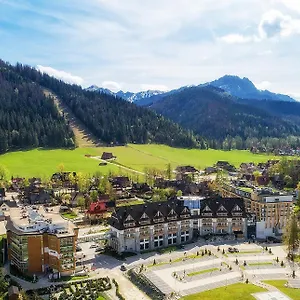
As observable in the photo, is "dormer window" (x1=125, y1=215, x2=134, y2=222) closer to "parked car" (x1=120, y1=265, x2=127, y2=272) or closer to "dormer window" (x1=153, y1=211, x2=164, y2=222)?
"dormer window" (x1=153, y1=211, x2=164, y2=222)

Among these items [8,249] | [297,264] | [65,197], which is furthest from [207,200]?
[65,197]

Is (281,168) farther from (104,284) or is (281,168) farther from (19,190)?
(104,284)

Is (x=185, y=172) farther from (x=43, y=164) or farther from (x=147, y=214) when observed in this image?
(x=147, y=214)

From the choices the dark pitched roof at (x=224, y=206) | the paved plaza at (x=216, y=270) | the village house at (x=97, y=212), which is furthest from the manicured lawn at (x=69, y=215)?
the paved plaza at (x=216, y=270)

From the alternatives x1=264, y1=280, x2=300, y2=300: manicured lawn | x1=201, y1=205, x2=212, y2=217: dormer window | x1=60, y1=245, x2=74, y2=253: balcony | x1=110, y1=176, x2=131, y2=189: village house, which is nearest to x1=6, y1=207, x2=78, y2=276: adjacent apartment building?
x1=60, y1=245, x2=74, y2=253: balcony

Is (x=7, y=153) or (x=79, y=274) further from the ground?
(x=7, y=153)

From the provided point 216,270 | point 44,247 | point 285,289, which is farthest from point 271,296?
point 44,247
